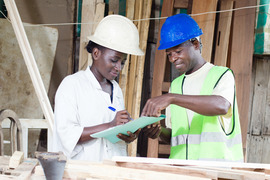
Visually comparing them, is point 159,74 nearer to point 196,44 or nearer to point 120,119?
point 196,44

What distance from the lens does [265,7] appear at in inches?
164

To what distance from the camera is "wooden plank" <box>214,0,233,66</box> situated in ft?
13.3

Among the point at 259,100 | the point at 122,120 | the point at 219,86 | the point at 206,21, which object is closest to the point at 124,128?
the point at 122,120

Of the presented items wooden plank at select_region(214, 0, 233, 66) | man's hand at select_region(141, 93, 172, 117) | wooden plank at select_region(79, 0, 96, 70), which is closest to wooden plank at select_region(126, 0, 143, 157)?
wooden plank at select_region(79, 0, 96, 70)

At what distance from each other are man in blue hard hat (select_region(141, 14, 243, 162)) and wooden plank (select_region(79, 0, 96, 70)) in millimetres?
1800

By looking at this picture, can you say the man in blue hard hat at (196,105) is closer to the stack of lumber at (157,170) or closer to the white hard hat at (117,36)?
the white hard hat at (117,36)

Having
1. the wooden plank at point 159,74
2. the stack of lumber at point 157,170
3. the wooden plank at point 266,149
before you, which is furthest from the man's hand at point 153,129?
the wooden plank at point 266,149

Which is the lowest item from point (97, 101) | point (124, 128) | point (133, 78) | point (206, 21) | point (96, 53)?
point (124, 128)

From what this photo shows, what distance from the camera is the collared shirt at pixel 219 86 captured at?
242 cm

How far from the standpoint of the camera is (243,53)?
404 cm

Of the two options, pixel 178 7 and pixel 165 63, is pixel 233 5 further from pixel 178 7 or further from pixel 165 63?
pixel 165 63

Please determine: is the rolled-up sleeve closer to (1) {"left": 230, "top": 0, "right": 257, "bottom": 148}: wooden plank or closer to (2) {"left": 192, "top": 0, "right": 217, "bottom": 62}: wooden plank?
(2) {"left": 192, "top": 0, "right": 217, "bottom": 62}: wooden plank

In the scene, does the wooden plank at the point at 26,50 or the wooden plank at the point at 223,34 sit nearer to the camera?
the wooden plank at the point at 26,50

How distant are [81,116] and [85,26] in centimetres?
211
